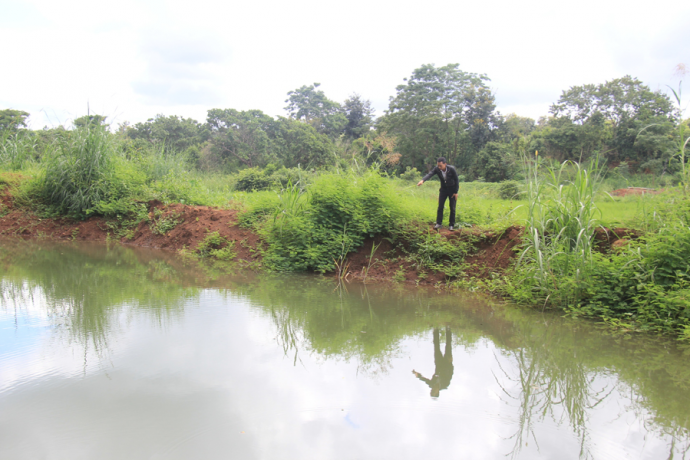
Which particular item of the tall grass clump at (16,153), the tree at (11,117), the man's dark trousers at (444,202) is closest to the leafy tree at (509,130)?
the man's dark trousers at (444,202)

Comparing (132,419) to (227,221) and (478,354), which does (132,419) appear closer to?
(478,354)

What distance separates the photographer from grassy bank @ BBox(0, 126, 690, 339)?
5.31 meters

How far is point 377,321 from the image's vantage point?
18.1 ft

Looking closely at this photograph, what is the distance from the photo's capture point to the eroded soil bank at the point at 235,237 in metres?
7.16

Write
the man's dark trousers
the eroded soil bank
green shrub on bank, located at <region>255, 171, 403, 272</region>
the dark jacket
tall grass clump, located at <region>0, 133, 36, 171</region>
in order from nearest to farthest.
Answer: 1. the eroded soil bank
2. the dark jacket
3. the man's dark trousers
4. green shrub on bank, located at <region>255, 171, 403, 272</region>
5. tall grass clump, located at <region>0, 133, 36, 171</region>

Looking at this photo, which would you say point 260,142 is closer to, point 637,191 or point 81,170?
point 81,170

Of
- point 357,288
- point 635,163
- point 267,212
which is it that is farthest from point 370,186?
point 635,163

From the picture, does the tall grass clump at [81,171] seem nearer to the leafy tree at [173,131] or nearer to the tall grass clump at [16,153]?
the tall grass clump at [16,153]

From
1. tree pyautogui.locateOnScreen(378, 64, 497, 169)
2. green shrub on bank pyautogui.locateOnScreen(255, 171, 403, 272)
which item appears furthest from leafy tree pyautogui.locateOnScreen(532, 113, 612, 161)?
green shrub on bank pyautogui.locateOnScreen(255, 171, 403, 272)

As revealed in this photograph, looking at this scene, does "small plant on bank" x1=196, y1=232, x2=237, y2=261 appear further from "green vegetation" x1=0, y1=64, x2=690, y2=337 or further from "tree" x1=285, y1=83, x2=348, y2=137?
"tree" x1=285, y1=83, x2=348, y2=137

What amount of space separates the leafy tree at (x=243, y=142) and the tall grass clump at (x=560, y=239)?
25.1 m

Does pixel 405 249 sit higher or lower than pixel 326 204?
lower

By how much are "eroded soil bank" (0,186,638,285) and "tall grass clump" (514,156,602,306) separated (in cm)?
43

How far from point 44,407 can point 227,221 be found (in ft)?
24.6
